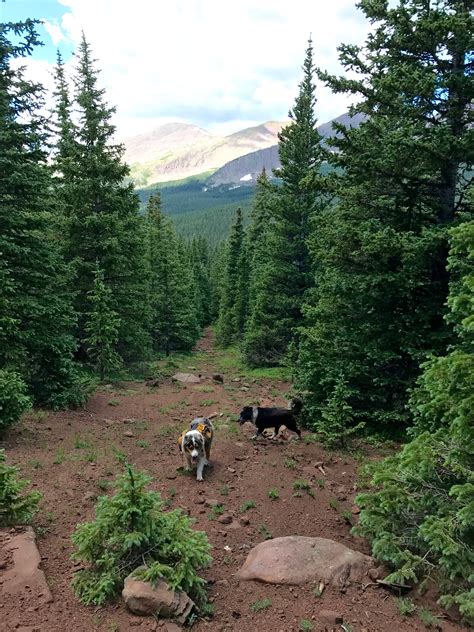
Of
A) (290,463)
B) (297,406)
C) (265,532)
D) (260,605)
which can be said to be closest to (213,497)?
(265,532)

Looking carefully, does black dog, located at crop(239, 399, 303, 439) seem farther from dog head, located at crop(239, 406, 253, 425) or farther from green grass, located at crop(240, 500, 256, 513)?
green grass, located at crop(240, 500, 256, 513)

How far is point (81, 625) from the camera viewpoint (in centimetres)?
452

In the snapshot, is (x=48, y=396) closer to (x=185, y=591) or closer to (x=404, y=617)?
(x=185, y=591)

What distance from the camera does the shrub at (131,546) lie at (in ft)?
16.0

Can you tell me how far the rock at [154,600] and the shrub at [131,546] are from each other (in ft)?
0.35

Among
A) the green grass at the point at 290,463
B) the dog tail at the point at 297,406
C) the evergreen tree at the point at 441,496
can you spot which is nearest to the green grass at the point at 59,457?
the green grass at the point at 290,463

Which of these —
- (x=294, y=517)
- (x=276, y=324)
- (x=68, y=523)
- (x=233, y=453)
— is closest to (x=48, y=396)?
(x=233, y=453)

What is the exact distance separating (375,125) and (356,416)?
7.48 m

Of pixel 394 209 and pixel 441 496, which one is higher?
pixel 394 209

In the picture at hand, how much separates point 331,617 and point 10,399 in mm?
7867

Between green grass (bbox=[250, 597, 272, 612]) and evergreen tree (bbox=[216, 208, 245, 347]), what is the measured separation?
34883 millimetres

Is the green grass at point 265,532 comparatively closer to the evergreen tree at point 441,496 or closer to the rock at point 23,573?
the evergreen tree at point 441,496

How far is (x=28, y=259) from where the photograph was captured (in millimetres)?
12992

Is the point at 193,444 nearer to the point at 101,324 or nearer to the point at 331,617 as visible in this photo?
the point at 331,617
